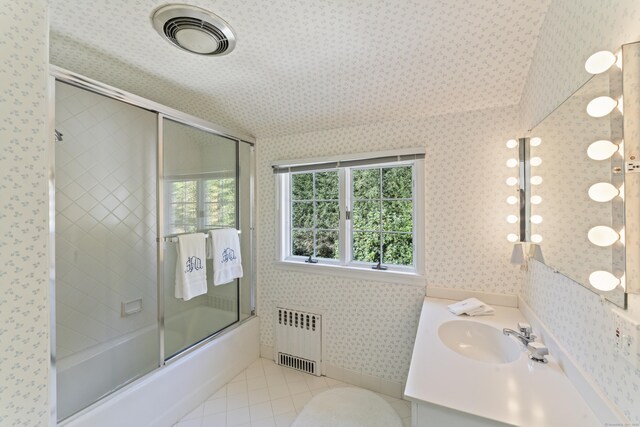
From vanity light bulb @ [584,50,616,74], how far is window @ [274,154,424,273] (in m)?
1.07

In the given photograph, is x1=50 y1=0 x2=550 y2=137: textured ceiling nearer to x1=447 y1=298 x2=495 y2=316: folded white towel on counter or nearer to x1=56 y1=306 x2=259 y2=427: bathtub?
x1=447 y1=298 x2=495 y2=316: folded white towel on counter

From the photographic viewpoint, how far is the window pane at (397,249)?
204cm

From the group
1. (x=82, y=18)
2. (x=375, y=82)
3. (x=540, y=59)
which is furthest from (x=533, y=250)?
Result: (x=82, y=18)

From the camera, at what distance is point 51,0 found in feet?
3.78

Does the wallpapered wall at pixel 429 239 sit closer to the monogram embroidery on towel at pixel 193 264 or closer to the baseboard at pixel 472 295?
the baseboard at pixel 472 295

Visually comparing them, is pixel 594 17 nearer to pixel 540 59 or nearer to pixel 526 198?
pixel 540 59

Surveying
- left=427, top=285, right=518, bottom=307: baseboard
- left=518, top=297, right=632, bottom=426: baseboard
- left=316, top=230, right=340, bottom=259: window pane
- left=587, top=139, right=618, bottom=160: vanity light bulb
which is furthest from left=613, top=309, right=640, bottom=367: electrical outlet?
left=316, top=230, right=340, bottom=259: window pane

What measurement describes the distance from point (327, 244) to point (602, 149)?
1797 mm

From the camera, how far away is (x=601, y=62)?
0.76 metres

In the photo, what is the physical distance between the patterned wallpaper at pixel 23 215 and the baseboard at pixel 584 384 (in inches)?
73.5

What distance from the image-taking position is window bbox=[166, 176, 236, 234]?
1.87 meters

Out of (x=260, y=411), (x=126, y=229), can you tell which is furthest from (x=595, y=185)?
(x=126, y=229)

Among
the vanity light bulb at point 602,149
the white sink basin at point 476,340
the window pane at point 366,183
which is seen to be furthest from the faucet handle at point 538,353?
the window pane at point 366,183

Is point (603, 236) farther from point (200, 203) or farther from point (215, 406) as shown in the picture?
point (215, 406)
